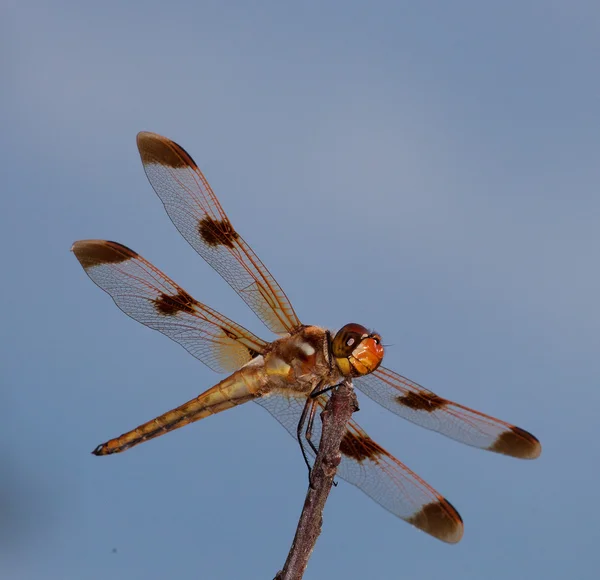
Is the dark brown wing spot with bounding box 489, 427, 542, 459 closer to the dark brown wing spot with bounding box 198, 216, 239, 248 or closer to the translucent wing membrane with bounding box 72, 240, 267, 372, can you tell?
the translucent wing membrane with bounding box 72, 240, 267, 372

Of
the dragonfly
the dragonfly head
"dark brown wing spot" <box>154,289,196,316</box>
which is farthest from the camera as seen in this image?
"dark brown wing spot" <box>154,289,196,316</box>

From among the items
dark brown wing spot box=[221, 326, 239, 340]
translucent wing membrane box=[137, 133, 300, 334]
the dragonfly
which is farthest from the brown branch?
dark brown wing spot box=[221, 326, 239, 340]

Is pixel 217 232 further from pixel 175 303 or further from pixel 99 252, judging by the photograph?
pixel 99 252

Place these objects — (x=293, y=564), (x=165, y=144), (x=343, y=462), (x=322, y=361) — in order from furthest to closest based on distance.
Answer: (x=343, y=462)
(x=165, y=144)
(x=322, y=361)
(x=293, y=564)

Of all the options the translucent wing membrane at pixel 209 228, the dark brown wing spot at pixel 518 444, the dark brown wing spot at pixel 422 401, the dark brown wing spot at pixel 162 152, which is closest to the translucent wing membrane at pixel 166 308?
the translucent wing membrane at pixel 209 228

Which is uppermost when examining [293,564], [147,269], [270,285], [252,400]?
[270,285]

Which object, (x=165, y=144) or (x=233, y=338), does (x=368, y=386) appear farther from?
(x=165, y=144)

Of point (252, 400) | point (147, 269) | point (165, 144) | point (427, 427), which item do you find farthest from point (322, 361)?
point (165, 144)
